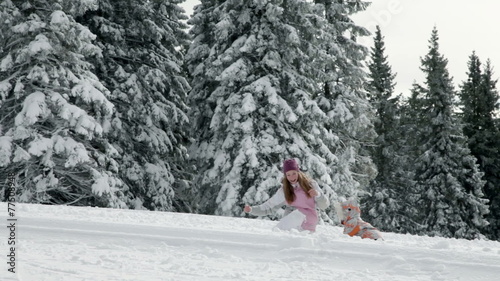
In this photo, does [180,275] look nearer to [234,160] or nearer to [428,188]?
[234,160]

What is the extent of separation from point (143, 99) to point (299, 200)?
41.0 feet

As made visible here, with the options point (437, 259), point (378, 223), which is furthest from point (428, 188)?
point (437, 259)

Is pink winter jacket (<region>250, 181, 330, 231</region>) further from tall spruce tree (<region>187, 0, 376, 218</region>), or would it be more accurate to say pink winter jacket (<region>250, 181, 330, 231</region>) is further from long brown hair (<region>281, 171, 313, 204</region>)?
tall spruce tree (<region>187, 0, 376, 218</region>)

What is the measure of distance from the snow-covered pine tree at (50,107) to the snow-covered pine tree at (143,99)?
299 cm

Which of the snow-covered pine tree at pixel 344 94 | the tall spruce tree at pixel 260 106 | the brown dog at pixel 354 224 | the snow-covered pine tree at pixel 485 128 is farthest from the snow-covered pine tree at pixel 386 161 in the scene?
the brown dog at pixel 354 224

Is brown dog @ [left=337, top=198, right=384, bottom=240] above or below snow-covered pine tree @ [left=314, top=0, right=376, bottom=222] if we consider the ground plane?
below

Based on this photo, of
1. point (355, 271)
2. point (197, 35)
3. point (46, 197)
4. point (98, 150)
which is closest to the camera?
point (355, 271)

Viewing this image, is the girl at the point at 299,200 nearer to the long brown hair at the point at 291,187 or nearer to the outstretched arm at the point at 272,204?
the long brown hair at the point at 291,187

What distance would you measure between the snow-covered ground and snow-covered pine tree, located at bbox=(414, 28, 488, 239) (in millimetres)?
22680

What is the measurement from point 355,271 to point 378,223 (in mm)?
27226

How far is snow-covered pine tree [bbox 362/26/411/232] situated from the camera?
31.2 meters

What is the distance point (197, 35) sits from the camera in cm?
2112

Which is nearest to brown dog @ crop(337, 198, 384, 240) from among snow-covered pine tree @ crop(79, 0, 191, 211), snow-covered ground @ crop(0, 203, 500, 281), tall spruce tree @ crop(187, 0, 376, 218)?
snow-covered ground @ crop(0, 203, 500, 281)

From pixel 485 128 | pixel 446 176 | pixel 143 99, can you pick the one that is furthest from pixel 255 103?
pixel 485 128
